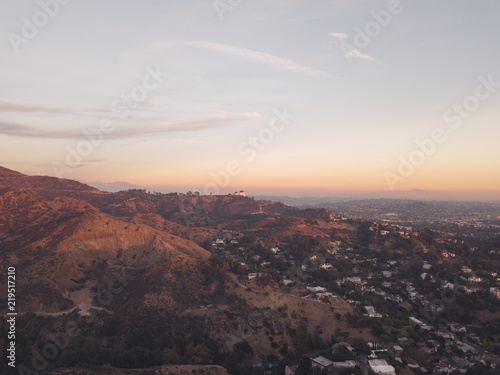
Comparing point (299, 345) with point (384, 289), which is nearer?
point (299, 345)

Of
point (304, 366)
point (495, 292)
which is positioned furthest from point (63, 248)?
point (495, 292)

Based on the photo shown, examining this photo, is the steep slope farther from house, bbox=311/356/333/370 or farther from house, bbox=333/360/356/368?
house, bbox=333/360/356/368

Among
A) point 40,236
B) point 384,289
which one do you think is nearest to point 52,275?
point 40,236

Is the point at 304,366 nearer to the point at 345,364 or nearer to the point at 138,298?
the point at 345,364

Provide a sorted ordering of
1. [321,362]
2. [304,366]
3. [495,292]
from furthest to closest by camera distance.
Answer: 1. [495,292]
2. [321,362]
3. [304,366]

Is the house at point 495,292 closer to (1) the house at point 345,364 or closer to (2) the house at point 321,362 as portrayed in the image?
(1) the house at point 345,364

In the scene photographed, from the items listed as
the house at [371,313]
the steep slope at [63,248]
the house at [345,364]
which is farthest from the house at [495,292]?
the steep slope at [63,248]

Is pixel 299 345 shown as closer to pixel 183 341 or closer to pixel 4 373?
pixel 183 341
